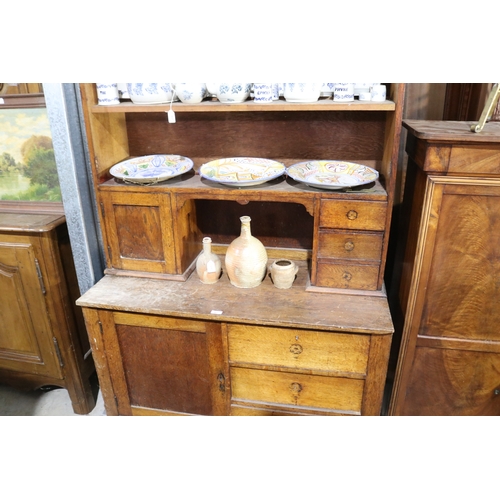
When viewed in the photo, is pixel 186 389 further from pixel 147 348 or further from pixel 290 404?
pixel 290 404

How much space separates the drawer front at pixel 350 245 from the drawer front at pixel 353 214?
3 cm

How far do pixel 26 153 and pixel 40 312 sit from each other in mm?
742

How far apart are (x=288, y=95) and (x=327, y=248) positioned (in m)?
0.58

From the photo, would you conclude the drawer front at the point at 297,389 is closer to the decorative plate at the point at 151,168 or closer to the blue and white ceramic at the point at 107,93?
the decorative plate at the point at 151,168

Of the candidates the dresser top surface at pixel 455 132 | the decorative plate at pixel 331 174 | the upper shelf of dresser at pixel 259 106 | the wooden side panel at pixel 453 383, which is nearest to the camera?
the dresser top surface at pixel 455 132

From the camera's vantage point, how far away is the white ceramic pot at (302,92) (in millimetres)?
1495

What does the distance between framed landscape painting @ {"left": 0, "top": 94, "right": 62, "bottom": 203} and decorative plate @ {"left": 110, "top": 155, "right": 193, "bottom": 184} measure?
1.39 ft

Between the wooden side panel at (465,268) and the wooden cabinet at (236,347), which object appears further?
the wooden cabinet at (236,347)

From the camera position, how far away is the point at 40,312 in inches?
79.4

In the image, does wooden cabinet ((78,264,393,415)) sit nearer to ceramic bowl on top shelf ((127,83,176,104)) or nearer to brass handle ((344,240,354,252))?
brass handle ((344,240,354,252))

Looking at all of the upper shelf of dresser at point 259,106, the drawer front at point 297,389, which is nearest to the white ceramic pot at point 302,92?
the upper shelf of dresser at point 259,106

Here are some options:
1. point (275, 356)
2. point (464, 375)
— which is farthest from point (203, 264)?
point (464, 375)

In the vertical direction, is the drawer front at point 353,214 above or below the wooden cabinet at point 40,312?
above

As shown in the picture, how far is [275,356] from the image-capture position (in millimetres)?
1640
